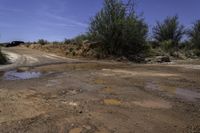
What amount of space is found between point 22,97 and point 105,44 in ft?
62.5

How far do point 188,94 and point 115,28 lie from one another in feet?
58.2

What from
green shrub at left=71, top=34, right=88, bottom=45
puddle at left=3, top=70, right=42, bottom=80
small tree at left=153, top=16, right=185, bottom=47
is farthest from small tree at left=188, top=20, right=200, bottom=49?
puddle at left=3, top=70, right=42, bottom=80

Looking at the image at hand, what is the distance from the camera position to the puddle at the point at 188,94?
25.6ft

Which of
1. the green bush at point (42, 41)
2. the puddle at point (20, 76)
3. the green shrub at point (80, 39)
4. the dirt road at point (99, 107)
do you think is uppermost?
the green shrub at point (80, 39)

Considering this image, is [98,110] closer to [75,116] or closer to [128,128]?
[75,116]

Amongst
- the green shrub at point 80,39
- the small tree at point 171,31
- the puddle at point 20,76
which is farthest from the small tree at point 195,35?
the puddle at point 20,76

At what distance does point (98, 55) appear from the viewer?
2469 cm

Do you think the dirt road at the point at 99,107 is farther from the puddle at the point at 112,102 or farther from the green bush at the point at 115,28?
the green bush at the point at 115,28

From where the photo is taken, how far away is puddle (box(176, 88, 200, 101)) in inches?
308

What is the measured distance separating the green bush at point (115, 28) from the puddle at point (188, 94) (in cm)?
1679

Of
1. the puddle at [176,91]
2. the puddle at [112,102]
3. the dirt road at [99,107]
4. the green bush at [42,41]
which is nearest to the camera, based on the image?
the dirt road at [99,107]

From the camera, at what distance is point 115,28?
25594mm

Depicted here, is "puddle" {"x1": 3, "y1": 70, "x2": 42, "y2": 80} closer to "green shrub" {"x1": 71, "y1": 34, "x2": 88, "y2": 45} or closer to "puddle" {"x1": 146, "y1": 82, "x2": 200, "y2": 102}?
"puddle" {"x1": 146, "y1": 82, "x2": 200, "y2": 102}

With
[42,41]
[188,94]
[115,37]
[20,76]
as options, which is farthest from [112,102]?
[42,41]
